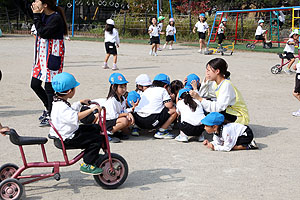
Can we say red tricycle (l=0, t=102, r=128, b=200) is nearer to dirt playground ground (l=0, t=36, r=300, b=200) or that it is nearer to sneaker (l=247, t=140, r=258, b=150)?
dirt playground ground (l=0, t=36, r=300, b=200)

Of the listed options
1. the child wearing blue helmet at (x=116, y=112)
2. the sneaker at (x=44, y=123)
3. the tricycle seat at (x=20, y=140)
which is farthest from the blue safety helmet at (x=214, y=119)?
the sneaker at (x=44, y=123)

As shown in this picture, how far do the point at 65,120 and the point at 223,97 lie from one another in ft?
8.27

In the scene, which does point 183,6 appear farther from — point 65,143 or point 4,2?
point 65,143

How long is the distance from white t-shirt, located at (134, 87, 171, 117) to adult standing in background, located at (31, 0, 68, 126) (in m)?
1.45

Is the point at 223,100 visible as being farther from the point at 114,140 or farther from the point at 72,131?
the point at 72,131

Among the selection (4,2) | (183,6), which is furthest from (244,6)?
(4,2)

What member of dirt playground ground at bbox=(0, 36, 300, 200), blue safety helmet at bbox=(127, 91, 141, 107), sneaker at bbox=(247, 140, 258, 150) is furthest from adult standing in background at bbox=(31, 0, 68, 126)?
sneaker at bbox=(247, 140, 258, 150)

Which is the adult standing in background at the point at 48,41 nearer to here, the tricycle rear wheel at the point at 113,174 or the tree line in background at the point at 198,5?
the tricycle rear wheel at the point at 113,174

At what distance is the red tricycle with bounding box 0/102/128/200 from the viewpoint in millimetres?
3986

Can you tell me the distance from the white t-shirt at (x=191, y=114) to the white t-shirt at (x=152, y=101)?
10.7 inches

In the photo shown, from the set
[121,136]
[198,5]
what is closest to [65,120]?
[121,136]

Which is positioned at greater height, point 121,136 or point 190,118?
point 190,118

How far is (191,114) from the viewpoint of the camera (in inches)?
245

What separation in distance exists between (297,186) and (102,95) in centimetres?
562
